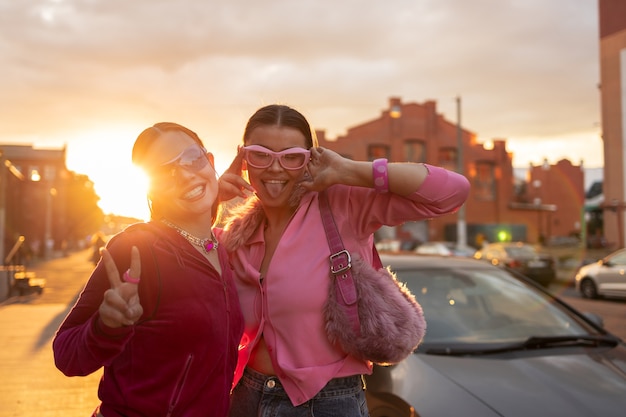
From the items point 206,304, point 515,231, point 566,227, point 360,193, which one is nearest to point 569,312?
point 360,193

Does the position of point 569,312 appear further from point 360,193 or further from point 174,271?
point 174,271

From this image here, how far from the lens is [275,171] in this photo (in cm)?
213

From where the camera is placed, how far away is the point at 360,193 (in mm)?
2111

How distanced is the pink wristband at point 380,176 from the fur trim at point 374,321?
0.26 m

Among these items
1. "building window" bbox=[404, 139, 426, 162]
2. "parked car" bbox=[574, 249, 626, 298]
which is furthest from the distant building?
"building window" bbox=[404, 139, 426, 162]

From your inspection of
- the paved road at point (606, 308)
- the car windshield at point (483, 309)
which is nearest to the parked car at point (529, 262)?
the paved road at point (606, 308)

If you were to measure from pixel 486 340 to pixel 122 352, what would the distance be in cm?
246

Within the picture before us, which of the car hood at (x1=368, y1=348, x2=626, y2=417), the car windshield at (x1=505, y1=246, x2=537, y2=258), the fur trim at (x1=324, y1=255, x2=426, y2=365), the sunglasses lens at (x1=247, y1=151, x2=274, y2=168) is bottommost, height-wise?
the car windshield at (x1=505, y1=246, x2=537, y2=258)

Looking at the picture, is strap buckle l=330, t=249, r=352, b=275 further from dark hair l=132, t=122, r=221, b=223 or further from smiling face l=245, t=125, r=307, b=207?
dark hair l=132, t=122, r=221, b=223

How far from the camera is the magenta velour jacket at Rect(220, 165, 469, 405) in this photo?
1.97 metres

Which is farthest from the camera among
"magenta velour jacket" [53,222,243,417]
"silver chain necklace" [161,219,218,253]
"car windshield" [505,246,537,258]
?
"car windshield" [505,246,537,258]

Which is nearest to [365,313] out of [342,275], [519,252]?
[342,275]

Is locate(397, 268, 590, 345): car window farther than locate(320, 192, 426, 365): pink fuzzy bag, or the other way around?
locate(397, 268, 590, 345): car window

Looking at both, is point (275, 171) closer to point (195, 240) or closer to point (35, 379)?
point (195, 240)
